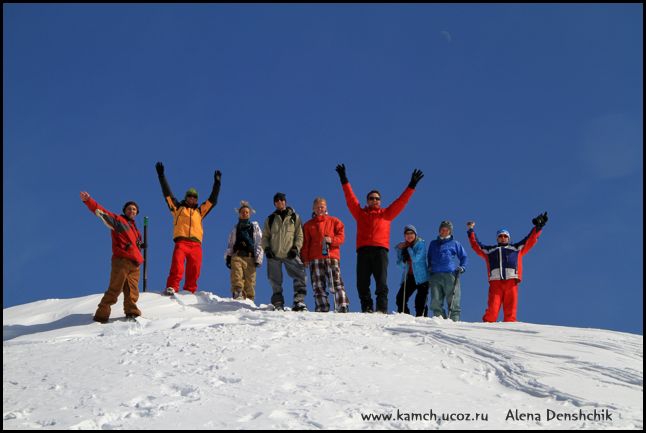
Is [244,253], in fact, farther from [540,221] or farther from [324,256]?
[540,221]

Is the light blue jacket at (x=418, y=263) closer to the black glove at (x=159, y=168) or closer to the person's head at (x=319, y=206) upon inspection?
the person's head at (x=319, y=206)

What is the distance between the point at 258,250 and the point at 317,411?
656cm

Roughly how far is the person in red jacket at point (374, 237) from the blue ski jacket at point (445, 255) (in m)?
1.54

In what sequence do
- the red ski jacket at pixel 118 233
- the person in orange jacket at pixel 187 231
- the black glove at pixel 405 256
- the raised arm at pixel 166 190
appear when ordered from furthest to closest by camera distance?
the black glove at pixel 405 256 → the raised arm at pixel 166 190 → the person in orange jacket at pixel 187 231 → the red ski jacket at pixel 118 233

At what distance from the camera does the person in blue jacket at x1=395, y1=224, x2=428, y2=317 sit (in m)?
10.8

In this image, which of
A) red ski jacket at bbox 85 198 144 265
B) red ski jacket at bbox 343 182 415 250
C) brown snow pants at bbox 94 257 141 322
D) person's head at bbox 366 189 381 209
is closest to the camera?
brown snow pants at bbox 94 257 141 322

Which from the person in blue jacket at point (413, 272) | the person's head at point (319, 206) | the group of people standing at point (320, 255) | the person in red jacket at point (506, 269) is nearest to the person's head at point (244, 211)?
the group of people standing at point (320, 255)

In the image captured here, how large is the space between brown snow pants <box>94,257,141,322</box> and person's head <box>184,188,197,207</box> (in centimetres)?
187

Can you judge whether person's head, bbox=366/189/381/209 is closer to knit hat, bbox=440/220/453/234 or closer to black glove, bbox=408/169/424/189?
black glove, bbox=408/169/424/189

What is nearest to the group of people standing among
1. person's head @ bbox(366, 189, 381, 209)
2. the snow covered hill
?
person's head @ bbox(366, 189, 381, 209)

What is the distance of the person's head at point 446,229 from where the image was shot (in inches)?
433

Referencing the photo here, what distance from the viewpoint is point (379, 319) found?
7.95 meters

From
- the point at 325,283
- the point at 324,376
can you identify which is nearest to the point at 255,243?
the point at 325,283

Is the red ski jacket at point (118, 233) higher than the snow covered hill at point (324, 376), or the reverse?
the red ski jacket at point (118, 233)
